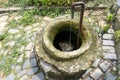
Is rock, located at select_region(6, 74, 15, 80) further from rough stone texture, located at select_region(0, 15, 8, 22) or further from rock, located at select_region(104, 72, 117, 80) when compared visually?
rock, located at select_region(104, 72, 117, 80)

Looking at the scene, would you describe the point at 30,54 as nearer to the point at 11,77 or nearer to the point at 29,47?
the point at 29,47

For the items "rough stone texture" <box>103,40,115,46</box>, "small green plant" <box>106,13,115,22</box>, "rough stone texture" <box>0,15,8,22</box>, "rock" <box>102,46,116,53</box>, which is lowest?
"rock" <box>102,46,116,53</box>

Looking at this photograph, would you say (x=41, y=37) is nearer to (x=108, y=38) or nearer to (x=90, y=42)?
(x=90, y=42)

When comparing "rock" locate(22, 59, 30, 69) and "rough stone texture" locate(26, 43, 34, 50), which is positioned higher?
"rough stone texture" locate(26, 43, 34, 50)

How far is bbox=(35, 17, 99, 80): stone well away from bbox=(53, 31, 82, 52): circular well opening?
83 mm

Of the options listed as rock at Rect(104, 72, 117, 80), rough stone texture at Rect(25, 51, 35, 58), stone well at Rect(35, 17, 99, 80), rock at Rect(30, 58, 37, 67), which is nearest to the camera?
stone well at Rect(35, 17, 99, 80)

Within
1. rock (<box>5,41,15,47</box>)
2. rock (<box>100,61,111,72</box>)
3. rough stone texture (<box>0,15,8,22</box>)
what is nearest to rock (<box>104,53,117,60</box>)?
rock (<box>100,61,111,72</box>)

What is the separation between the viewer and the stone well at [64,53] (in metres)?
4.73

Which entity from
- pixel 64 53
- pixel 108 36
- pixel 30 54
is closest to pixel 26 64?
pixel 30 54

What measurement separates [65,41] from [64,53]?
31.9 inches

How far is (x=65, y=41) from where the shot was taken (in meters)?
5.54

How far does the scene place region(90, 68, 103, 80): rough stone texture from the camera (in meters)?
5.37

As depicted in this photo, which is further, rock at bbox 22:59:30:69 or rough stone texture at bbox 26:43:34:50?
rough stone texture at bbox 26:43:34:50

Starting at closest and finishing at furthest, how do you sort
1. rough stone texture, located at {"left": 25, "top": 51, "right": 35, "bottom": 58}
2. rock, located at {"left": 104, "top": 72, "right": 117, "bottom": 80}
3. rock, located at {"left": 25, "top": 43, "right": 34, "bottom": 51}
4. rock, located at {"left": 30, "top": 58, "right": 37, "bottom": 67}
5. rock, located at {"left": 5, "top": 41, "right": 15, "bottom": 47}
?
rock, located at {"left": 104, "top": 72, "right": 117, "bottom": 80} → rock, located at {"left": 30, "top": 58, "right": 37, "bottom": 67} → rough stone texture, located at {"left": 25, "top": 51, "right": 35, "bottom": 58} → rock, located at {"left": 25, "top": 43, "right": 34, "bottom": 51} → rock, located at {"left": 5, "top": 41, "right": 15, "bottom": 47}
